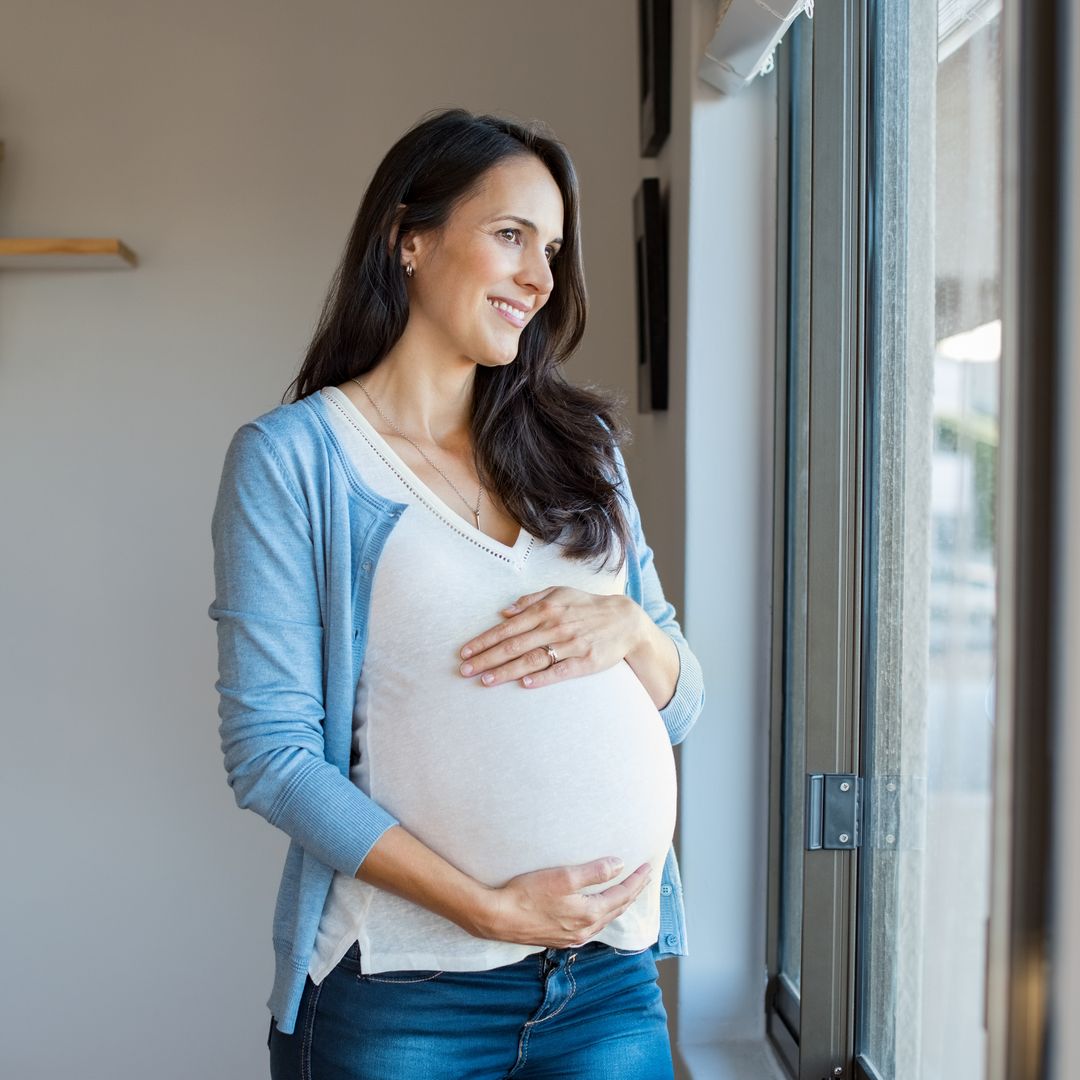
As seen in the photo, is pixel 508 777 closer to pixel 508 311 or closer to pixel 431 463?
pixel 431 463

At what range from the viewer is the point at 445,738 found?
42.8 inches

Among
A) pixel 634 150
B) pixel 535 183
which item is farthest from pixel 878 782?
pixel 634 150

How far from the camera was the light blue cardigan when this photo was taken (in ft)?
3.43

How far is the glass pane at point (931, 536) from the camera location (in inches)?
40.9

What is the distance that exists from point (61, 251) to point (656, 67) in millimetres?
1160

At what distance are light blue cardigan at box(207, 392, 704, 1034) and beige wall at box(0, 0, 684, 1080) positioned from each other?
53.7 inches

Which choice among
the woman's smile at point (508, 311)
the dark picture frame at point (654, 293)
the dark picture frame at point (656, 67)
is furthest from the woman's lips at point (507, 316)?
the dark picture frame at point (656, 67)

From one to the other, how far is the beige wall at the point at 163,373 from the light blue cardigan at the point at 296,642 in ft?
4.47

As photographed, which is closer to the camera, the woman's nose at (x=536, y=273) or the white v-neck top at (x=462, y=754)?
the white v-neck top at (x=462, y=754)

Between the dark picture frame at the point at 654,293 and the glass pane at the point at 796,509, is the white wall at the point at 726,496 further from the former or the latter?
the dark picture frame at the point at 654,293

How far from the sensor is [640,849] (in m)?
1.13

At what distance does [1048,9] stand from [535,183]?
75 centimetres

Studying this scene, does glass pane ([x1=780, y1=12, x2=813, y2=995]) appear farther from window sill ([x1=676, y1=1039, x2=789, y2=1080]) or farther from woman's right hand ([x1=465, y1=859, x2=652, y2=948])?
woman's right hand ([x1=465, y1=859, x2=652, y2=948])

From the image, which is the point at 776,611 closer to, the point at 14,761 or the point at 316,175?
the point at 316,175
